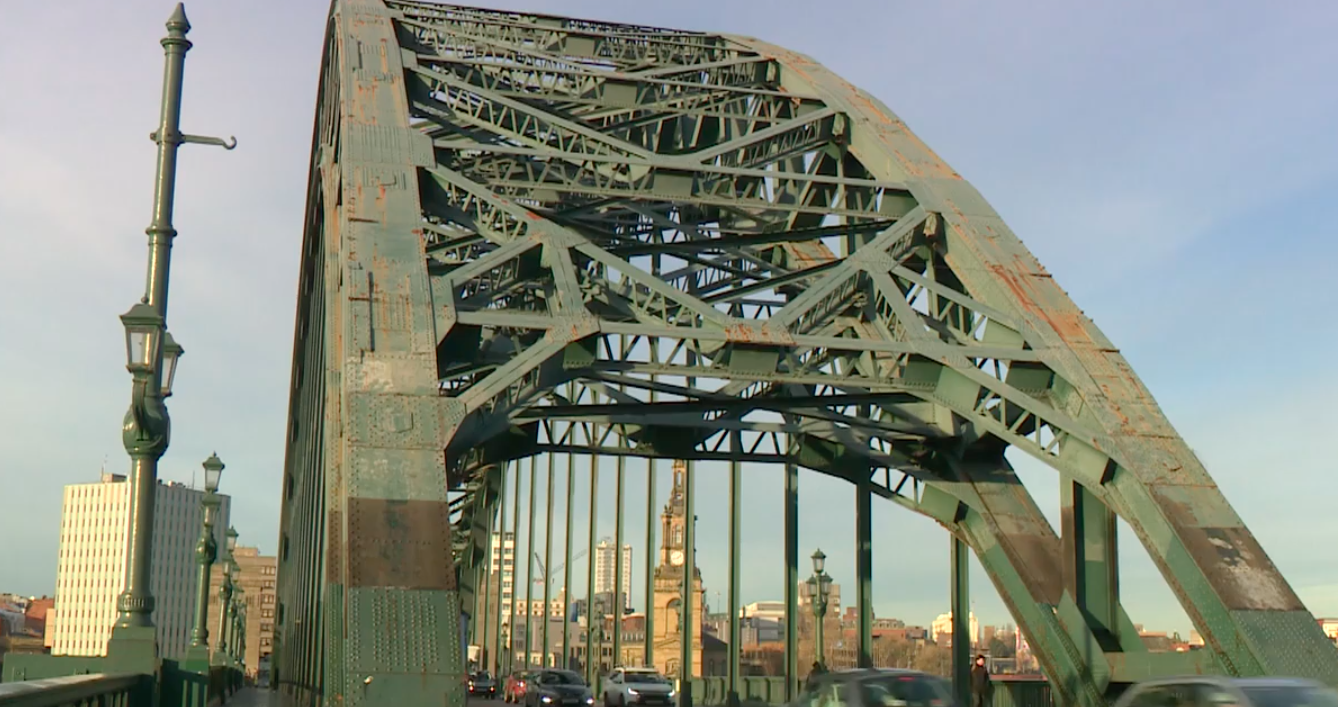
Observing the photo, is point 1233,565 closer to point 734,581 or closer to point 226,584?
point 734,581

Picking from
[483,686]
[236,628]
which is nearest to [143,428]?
[483,686]

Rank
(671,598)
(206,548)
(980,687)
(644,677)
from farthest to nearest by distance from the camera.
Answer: (671,598) < (644,677) < (206,548) < (980,687)

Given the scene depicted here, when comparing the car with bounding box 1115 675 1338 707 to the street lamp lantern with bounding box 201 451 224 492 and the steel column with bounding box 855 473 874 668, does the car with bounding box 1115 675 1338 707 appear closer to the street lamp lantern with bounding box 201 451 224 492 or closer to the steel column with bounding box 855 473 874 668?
the steel column with bounding box 855 473 874 668

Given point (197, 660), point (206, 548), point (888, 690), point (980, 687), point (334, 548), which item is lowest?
point (980, 687)

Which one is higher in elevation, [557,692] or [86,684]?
[86,684]

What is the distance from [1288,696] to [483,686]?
1935 inches

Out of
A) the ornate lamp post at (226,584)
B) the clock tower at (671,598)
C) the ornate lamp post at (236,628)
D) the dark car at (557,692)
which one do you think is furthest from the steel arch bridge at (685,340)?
the clock tower at (671,598)

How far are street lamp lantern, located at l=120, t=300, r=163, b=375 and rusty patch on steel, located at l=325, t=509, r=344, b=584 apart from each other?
8.91 feet

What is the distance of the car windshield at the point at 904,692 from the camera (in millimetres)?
16578

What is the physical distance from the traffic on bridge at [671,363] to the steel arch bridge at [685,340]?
0.18 ft

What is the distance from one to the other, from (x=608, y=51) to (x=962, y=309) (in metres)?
9.70

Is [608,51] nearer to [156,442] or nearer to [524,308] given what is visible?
[524,308]

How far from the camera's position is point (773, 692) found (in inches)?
1576

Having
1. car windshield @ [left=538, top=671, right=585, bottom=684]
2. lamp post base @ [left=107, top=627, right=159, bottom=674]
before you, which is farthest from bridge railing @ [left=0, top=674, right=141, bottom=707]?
car windshield @ [left=538, top=671, right=585, bottom=684]
